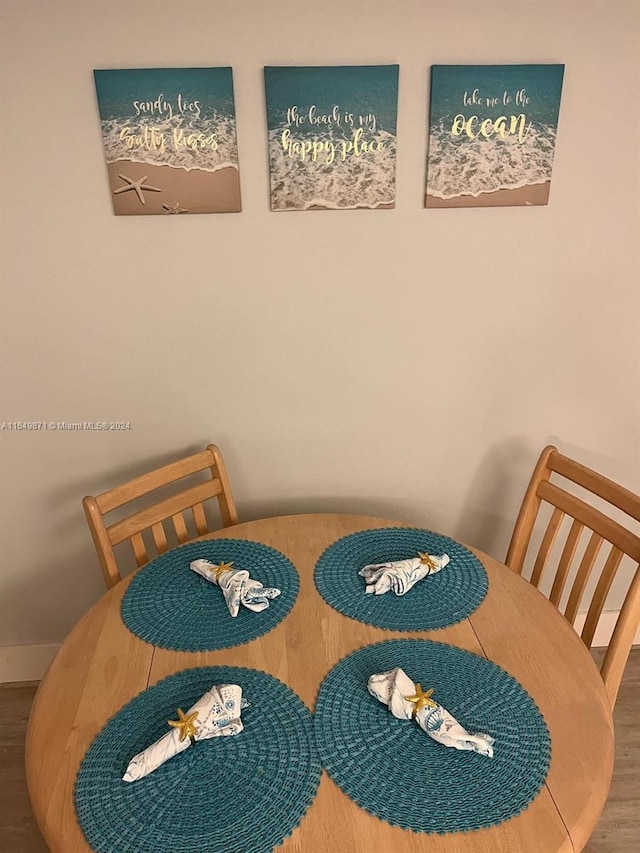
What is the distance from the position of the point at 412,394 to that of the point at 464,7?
3.34 feet

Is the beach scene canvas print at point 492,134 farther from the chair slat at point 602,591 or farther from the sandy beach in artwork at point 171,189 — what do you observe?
the chair slat at point 602,591

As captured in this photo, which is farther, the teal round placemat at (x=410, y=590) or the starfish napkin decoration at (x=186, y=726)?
the teal round placemat at (x=410, y=590)

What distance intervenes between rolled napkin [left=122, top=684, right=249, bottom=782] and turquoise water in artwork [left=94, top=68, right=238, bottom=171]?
4.21 feet

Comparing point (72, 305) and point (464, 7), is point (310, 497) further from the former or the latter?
point (464, 7)

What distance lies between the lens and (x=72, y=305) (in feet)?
5.81

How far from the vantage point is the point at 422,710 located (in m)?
1.07

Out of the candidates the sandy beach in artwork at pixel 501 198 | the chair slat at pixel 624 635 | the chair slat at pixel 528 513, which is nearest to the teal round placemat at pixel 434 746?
the chair slat at pixel 624 635

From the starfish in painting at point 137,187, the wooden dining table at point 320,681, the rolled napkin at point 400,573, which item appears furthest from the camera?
the starfish in painting at point 137,187

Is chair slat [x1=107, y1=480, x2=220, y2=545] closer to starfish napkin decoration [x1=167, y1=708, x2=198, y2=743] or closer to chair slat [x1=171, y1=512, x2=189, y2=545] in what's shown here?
chair slat [x1=171, y1=512, x2=189, y2=545]

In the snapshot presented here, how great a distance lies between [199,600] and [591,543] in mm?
937

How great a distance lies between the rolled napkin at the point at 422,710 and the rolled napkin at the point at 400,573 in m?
0.27

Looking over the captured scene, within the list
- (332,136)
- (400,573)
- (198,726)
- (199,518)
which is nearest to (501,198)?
(332,136)

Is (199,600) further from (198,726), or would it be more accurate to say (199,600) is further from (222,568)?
(198,726)

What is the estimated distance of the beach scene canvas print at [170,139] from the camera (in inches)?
61.7
